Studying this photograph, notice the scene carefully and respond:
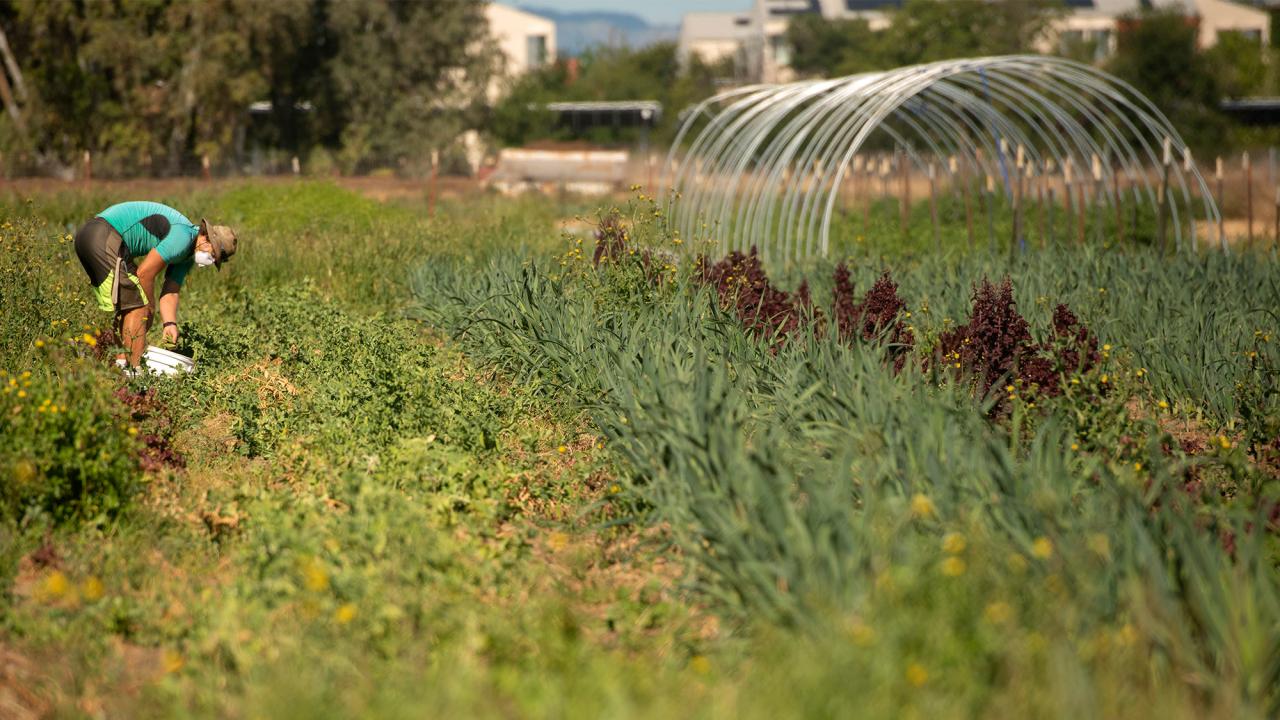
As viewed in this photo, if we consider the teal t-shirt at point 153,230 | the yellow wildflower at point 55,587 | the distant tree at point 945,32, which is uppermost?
the distant tree at point 945,32

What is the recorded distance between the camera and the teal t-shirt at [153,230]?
7.05 m

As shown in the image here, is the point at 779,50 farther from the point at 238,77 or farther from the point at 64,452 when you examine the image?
the point at 64,452

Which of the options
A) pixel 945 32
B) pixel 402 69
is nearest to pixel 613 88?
pixel 945 32

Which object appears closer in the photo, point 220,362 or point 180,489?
point 180,489

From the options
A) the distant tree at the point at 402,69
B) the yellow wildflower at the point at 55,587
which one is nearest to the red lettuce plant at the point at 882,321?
the yellow wildflower at the point at 55,587

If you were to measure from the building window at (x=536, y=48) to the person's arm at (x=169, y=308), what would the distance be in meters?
53.4

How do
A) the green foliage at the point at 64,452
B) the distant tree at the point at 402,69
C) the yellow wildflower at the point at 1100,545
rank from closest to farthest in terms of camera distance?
the yellow wildflower at the point at 1100,545 < the green foliage at the point at 64,452 < the distant tree at the point at 402,69

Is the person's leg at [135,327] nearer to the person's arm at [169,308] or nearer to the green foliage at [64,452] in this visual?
the person's arm at [169,308]

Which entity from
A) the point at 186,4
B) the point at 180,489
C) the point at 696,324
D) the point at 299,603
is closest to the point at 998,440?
the point at 299,603

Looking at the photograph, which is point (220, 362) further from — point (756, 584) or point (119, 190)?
point (119, 190)

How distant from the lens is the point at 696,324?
250 inches

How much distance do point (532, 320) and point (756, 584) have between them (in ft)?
11.2

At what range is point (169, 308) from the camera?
716 cm

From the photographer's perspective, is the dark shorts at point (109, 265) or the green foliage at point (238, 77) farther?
the green foliage at point (238, 77)
